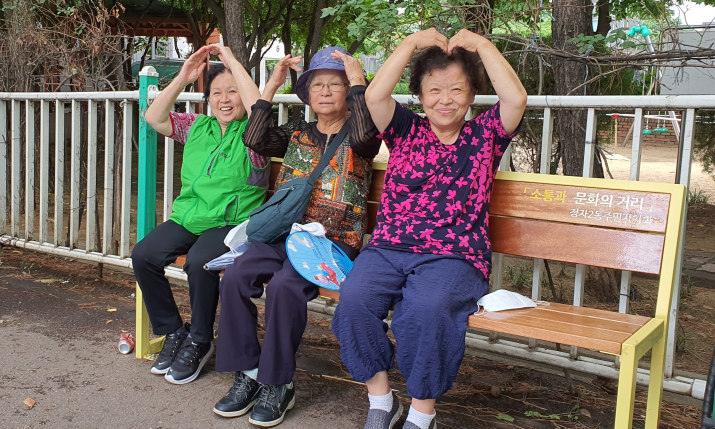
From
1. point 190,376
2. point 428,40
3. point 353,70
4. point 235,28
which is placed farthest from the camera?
point 235,28

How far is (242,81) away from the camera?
11.6ft

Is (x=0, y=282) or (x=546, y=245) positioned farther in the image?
(x=0, y=282)

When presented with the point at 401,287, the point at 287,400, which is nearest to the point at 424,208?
the point at 401,287

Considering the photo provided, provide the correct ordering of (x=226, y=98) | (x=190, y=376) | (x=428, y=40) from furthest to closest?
(x=226, y=98) → (x=190, y=376) → (x=428, y=40)

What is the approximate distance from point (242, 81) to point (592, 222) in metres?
1.82

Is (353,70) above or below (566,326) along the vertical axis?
above

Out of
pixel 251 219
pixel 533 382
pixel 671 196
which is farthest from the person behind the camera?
pixel 533 382

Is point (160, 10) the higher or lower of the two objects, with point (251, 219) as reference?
→ higher

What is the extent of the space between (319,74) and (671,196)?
163 centimetres

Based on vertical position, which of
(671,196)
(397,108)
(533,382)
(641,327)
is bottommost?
(533,382)

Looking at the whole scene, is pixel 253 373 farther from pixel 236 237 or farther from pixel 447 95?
pixel 447 95

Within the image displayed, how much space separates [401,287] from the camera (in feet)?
9.45

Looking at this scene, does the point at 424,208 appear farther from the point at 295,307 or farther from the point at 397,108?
the point at 295,307

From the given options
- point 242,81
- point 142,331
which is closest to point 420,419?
point 142,331
